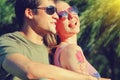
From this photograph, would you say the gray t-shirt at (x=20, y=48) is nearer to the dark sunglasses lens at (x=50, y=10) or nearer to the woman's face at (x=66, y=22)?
the dark sunglasses lens at (x=50, y=10)

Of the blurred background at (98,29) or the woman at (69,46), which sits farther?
the blurred background at (98,29)

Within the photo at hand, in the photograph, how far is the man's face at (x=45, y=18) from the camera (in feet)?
12.2

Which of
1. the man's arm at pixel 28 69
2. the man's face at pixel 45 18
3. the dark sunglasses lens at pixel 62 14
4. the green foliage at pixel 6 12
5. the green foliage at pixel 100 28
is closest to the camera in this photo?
the man's arm at pixel 28 69

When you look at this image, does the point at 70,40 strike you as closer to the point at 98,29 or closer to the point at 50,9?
the point at 50,9

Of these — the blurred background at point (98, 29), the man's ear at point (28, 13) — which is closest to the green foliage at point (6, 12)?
the blurred background at point (98, 29)

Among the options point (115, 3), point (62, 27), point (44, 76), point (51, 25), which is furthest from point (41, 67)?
point (115, 3)

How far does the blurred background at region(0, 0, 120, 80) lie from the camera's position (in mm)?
11453

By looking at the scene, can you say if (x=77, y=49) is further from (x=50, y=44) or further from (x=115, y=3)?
(x=115, y=3)

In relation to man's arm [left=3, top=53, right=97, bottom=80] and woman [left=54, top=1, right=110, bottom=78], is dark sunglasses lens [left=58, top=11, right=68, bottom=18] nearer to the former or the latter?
woman [left=54, top=1, right=110, bottom=78]

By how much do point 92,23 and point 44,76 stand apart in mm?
8204

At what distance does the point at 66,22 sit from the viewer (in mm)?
4090

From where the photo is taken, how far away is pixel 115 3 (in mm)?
11312

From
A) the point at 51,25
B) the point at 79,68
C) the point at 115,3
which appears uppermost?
the point at 51,25

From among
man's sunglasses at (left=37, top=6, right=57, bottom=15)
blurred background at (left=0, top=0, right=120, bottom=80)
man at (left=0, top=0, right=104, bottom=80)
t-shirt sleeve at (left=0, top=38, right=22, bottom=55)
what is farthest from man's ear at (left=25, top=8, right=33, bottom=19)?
blurred background at (left=0, top=0, right=120, bottom=80)
